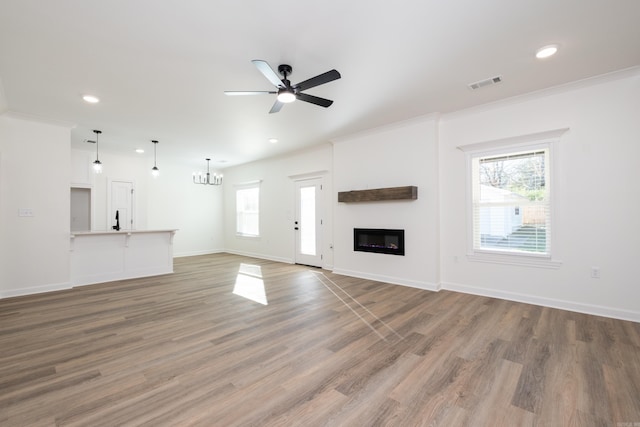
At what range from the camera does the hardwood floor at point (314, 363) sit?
1.79m

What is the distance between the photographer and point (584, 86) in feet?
11.6

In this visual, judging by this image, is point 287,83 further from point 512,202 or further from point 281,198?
point 281,198

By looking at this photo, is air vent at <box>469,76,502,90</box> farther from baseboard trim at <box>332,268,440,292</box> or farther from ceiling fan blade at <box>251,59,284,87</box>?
baseboard trim at <box>332,268,440,292</box>

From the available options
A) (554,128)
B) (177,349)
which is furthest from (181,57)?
(554,128)

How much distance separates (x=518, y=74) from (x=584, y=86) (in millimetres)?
1006

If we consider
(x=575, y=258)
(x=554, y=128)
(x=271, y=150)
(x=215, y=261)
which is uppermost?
(x=271, y=150)

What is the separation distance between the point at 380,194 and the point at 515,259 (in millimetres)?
2268

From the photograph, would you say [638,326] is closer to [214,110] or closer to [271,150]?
[214,110]

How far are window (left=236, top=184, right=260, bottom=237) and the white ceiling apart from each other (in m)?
4.07

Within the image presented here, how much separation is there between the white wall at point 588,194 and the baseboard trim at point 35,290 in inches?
278

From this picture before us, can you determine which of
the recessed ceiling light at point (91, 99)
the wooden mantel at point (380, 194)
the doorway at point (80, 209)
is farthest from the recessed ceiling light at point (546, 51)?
the doorway at point (80, 209)

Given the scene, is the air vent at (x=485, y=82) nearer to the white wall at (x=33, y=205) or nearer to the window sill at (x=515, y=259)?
the window sill at (x=515, y=259)

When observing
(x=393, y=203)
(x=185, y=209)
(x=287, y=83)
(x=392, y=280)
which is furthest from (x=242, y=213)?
(x=287, y=83)

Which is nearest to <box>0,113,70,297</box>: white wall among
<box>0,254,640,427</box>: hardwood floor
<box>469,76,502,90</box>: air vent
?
<box>0,254,640,427</box>: hardwood floor
